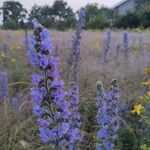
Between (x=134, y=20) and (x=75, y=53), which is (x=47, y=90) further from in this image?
(x=134, y=20)

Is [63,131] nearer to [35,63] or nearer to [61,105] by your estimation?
[61,105]

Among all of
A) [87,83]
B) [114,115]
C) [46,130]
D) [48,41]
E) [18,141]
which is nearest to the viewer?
[48,41]

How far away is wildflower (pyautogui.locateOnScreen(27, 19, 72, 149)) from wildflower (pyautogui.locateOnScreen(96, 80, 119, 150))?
1.32 meters

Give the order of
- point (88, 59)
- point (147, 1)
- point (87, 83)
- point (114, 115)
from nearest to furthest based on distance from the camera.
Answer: point (114, 115)
point (87, 83)
point (88, 59)
point (147, 1)

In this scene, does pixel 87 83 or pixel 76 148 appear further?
pixel 87 83

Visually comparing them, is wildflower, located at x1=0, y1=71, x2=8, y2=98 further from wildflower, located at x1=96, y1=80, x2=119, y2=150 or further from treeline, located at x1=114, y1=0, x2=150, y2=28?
treeline, located at x1=114, y1=0, x2=150, y2=28

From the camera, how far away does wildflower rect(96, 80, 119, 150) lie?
14.0ft

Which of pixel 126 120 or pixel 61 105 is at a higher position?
pixel 61 105

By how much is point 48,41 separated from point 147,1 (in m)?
48.6

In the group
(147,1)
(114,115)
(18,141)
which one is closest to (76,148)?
(114,115)

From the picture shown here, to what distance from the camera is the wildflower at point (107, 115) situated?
428 cm

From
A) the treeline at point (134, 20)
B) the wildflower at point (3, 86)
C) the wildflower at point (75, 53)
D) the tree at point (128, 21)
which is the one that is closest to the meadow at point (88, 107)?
the wildflower at point (3, 86)

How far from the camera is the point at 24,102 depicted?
242 inches

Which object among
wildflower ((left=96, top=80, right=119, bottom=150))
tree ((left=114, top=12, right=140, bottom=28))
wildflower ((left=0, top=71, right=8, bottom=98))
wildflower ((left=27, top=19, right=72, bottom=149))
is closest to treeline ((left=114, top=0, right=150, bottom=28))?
tree ((left=114, top=12, right=140, bottom=28))
